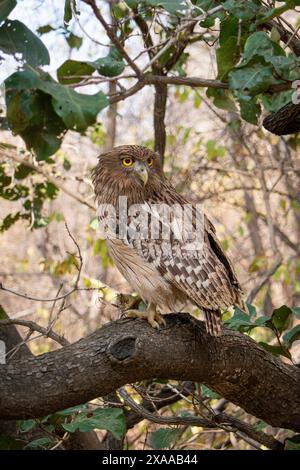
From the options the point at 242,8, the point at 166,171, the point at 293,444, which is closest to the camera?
the point at 242,8

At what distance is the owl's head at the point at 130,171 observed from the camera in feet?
11.0

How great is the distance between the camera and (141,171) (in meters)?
3.32

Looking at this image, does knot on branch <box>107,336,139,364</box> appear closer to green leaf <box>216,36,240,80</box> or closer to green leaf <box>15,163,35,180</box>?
green leaf <box>216,36,240,80</box>

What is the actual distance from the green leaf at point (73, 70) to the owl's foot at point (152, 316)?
3.28 feet

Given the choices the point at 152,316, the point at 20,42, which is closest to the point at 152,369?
the point at 152,316

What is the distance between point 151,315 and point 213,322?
0.85ft

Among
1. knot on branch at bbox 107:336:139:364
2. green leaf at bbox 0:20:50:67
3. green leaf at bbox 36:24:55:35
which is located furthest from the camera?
green leaf at bbox 36:24:55:35

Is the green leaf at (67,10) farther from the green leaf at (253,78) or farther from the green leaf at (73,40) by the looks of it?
the green leaf at (73,40)

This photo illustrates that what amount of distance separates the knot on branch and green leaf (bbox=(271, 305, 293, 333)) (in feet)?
2.92

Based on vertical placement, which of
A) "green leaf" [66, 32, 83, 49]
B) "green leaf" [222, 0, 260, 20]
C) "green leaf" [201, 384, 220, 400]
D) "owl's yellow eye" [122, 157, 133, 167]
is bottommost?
"green leaf" [201, 384, 220, 400]

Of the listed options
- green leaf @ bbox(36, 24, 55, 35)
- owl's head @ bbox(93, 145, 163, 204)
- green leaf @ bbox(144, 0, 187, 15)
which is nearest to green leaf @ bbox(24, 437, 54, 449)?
owl's head @ bbox(93, 145, 163, 204)

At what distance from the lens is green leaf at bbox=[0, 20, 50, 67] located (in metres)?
2.12

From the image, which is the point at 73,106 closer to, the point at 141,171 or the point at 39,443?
the point at 141,171

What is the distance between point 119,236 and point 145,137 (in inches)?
168
